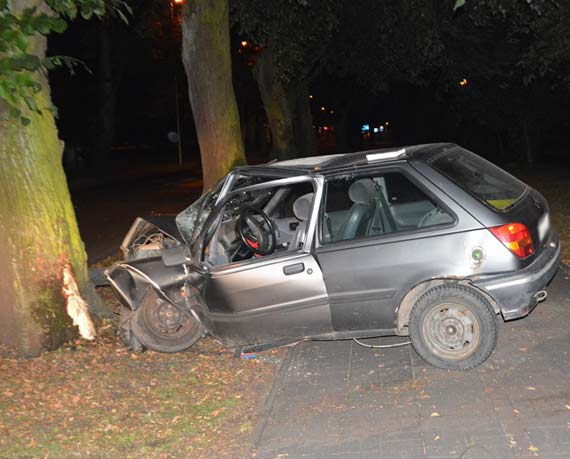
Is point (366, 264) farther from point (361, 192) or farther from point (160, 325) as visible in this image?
point (160, 325)

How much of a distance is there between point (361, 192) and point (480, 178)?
1.00m

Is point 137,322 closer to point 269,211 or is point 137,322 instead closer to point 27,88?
point 269,211

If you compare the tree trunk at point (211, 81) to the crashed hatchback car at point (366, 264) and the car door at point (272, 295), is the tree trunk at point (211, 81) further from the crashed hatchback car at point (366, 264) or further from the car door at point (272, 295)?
the car door at point (272, 295)

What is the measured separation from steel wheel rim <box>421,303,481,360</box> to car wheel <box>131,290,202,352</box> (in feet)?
7.47

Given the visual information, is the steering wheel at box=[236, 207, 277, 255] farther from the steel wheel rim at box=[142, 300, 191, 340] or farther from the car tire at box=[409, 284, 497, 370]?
the car tire at box=[409, 284, 497, 370]

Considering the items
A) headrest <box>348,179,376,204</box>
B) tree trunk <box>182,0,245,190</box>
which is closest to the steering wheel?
headrest <box>348,179,376,204</box>

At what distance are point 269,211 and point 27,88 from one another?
104 inches

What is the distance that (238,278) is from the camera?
20.7 feet

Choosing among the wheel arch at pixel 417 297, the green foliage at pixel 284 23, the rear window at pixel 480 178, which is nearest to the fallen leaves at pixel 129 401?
the wheel arch at pixel 417 297

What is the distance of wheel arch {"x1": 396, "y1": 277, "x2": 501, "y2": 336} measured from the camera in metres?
5.85

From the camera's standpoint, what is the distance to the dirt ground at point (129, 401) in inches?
201

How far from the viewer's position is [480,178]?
6.29 meters

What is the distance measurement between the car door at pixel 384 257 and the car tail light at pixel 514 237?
19 centimetres

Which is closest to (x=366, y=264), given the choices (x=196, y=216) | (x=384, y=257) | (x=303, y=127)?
(x=384, y=257)
